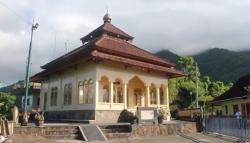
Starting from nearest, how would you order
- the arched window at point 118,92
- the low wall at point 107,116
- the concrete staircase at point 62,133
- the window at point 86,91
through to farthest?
the concrete staircase at point 62,133 < the low wall at point 107,116 < the window at point 86,91 < the arched window at point 118,92

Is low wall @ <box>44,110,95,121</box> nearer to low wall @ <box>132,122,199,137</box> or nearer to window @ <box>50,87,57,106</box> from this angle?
window @ <box>50,87,57,106</box>

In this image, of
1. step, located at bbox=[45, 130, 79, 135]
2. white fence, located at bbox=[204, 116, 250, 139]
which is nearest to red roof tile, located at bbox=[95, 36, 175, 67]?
white fence, located at bbox=[204, 116, 250, 139]

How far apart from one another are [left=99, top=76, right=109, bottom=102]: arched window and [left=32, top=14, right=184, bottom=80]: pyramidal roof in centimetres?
213

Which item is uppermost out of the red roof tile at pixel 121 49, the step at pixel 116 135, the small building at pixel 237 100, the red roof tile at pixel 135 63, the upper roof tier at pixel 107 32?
the upper roof tier at pixel 107 32

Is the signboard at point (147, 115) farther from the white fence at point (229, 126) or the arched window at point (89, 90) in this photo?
the arched window at point (89, 90)

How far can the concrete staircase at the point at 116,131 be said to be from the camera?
56.0 feet

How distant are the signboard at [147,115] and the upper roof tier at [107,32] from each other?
403 inches

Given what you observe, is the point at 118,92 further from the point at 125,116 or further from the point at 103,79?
the point at 125,116

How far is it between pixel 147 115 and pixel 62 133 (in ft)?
20.1

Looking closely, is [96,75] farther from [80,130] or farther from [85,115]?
[80,130]

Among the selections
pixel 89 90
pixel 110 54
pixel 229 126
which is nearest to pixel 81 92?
pixel 89 90

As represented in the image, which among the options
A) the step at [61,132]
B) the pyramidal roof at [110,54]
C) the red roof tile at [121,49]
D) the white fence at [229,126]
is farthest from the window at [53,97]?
the white fence at [229,126]

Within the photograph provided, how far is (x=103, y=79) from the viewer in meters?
23.8

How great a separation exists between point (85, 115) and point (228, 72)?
64.8 meters
